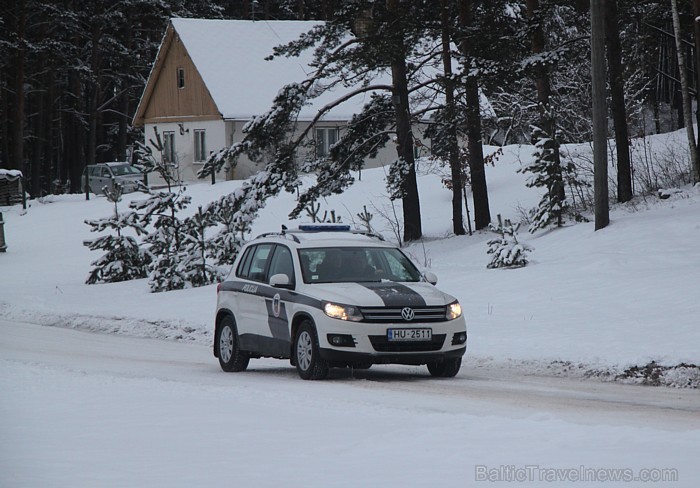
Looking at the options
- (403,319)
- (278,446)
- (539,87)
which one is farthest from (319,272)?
(539,87)

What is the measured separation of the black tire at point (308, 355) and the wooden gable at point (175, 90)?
44370 millimetres

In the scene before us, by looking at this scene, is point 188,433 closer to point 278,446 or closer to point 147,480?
point 278,446

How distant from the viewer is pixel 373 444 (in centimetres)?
802

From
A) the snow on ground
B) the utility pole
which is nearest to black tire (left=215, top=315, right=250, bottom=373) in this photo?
the snow on ground

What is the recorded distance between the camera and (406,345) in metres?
12.8

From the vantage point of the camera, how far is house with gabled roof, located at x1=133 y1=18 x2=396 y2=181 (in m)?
56.5

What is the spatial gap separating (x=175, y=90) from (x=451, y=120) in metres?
33.4

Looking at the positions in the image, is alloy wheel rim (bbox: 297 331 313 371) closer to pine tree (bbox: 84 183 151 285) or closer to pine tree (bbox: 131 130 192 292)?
pine tree (bbox: 131 130 192 292)

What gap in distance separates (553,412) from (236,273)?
248 inches

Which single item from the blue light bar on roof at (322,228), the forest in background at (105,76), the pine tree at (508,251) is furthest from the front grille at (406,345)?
the forest in background at (105,76)

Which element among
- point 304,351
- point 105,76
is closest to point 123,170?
point 105,76

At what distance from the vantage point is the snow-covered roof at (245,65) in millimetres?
56562

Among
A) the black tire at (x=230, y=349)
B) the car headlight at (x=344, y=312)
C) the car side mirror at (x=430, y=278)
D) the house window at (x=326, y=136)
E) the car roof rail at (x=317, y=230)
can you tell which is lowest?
the black tire at (x=230, y=349)

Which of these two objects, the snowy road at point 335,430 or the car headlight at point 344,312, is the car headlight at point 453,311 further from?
the car headlight at point 344,312
